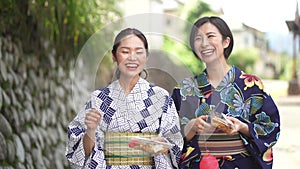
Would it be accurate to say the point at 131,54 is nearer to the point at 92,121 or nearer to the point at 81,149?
the point at 92,121

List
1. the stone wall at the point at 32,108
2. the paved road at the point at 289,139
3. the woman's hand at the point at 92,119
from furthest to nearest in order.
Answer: the paved road at the point at 289,139 < the stone wall at the point at 32,108 < the woman's hand at the point at 92,119

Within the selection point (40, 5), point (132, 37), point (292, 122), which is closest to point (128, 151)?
point (132, 37)

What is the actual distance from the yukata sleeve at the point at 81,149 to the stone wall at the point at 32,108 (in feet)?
4.04

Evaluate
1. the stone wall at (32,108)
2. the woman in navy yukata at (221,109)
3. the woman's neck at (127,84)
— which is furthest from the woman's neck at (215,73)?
the stone wall at (32,108)

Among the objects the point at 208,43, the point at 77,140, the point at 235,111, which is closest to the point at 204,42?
the point at 208,43

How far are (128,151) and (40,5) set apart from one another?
2.01 metres

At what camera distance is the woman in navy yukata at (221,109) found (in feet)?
5.97

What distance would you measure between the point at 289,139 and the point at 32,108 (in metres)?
3.09

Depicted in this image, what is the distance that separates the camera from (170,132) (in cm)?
176

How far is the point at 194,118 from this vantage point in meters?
1.80

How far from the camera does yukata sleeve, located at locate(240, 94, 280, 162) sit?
187cm

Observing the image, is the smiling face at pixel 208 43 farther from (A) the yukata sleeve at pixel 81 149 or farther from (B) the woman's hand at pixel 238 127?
(A) the yukata sleeve at pixel 81 149

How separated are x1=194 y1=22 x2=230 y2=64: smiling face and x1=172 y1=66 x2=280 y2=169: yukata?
2.9 inches

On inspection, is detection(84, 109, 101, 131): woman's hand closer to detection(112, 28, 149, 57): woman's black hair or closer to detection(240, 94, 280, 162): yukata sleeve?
detection(112, 28, 149, 57): woman's black hair
